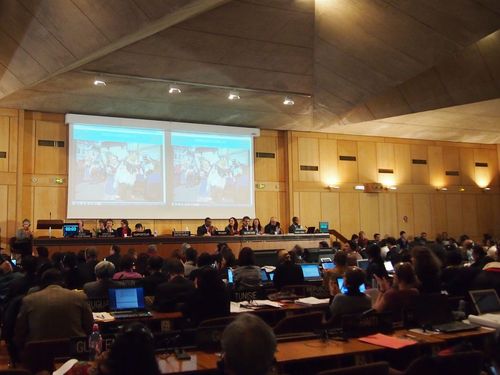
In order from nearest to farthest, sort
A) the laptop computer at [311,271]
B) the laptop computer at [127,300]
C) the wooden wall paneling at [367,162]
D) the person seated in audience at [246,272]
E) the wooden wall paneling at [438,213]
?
the laptop computer at [127,300]
the person seated in audience at [246,272]
the laptop computer at [311,271]
the wooden wall paneling at [367,162]
the wooden wall paneling at [438,213]

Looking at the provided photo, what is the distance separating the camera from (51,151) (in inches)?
517

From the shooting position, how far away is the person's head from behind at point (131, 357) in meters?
1.97

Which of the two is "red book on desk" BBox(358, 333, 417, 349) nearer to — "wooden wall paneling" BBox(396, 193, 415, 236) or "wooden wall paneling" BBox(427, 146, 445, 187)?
"wooden wall paneling" BBox(396, 193, 415, 236)

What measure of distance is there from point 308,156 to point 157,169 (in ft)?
16.7

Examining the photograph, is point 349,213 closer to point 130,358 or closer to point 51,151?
point 51,151

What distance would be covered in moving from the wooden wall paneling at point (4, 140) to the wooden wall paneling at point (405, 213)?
A: 12136 mm

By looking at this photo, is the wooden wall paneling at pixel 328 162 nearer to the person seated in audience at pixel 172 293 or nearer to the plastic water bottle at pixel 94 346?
the person seated in audience at pixel 172 293

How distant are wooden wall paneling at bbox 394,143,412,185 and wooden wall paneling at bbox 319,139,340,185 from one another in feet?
7.89

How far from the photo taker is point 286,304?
5762mm

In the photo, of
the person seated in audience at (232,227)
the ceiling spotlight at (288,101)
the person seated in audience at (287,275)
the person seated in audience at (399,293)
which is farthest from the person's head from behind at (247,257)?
the ceiling spotlight at (288,101)

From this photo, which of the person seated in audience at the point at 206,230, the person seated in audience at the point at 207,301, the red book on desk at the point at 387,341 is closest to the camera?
the red book on desk at the point at 387,341

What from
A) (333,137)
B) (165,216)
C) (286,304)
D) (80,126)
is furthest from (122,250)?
(333,137)

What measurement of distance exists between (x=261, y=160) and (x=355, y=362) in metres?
12.5

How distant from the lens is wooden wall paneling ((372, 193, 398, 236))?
17.2 m
